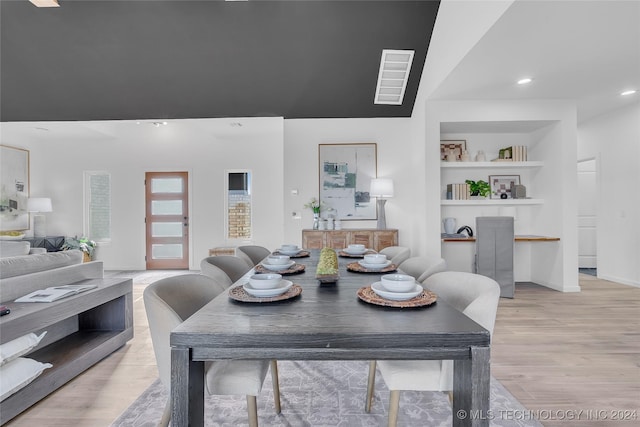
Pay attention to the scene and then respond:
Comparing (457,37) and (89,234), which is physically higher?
(457,37)

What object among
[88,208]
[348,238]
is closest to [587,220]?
[348,238]

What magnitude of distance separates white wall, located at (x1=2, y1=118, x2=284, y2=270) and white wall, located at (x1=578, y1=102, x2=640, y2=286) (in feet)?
18.0

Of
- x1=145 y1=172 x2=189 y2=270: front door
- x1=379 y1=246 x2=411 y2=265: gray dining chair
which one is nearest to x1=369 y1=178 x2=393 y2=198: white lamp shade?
x1=379 y1=246 x2=411 y2=265: gray dining chair

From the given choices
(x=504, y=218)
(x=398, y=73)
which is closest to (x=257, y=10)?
(x=398, y=73)

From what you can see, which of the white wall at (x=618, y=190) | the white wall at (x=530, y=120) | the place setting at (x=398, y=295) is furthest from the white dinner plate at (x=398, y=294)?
the white wall at (x=618, y=190)

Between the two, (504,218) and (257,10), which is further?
(504,218)

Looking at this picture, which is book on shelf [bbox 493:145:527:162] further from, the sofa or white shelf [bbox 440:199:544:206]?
the sofa

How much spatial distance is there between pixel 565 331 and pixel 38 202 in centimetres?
839

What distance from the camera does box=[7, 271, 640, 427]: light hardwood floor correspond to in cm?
185

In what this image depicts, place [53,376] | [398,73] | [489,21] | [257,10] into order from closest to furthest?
[53,376] < [489,21] < [257,10] < [398,73]

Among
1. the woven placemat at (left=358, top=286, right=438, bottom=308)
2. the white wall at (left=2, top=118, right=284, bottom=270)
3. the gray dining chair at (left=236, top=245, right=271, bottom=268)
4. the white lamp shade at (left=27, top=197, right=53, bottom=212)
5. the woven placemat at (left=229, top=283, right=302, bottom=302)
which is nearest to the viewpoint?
the woven placemat at (left=358, top=286, right=438, bottom=308)

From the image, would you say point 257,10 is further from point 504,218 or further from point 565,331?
point 565,331

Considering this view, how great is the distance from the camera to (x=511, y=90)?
4023 mm

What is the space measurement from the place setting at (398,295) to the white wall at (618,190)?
518cm
